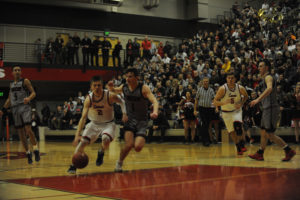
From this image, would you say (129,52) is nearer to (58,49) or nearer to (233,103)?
(58,49)

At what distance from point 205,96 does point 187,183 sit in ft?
26.8

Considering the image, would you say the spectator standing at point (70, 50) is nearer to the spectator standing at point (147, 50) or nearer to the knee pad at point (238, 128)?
the spectator standing at point (147, 50)

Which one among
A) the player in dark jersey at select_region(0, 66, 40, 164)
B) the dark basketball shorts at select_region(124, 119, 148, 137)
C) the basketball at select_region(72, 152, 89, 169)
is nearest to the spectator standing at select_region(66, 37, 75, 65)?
the player in dark jersey at select_region(0, 66, 40, 164)

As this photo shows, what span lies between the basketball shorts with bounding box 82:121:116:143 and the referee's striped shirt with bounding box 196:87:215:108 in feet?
21.3

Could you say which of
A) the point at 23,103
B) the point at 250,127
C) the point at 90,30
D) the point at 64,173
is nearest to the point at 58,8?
the point at 90,30

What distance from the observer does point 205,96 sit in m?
13.9

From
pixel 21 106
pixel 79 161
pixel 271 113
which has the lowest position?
pixel 79 161

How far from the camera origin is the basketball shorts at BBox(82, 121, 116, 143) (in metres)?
7.45

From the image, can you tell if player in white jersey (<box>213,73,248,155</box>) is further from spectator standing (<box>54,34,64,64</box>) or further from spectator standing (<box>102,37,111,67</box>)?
spectator standing (<box>102,37,111,67</box>)

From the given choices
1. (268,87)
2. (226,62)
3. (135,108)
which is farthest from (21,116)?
(226,62)

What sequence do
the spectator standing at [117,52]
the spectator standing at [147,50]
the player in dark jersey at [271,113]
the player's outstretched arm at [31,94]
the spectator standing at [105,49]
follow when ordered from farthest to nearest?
the spectator standing at [147,50], the spectator standing at [117,52], the spectator standing at [105,49], the player's outstretched arm at [31,94], the player in dark jersey at [271,113]

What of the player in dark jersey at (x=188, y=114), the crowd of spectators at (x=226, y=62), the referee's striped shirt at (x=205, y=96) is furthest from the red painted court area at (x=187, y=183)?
the player in dark jersey at (x=188, y=114)

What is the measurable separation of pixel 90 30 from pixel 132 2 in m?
3.69

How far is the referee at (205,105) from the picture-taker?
13812 millimetres
